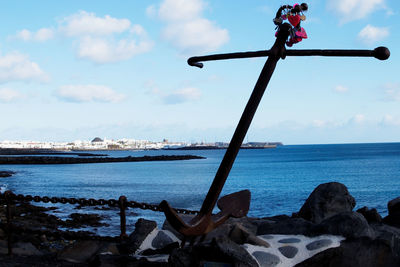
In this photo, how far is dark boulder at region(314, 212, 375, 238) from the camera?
4.42 metres

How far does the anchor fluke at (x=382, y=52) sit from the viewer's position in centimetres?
344

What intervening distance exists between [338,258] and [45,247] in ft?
23.6

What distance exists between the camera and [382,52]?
3.45 meters

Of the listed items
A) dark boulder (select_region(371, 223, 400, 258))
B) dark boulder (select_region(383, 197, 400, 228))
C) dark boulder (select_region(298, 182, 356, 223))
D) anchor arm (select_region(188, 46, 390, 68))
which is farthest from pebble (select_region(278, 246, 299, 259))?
dark boulder (select_region(298, 182, 356, 223))

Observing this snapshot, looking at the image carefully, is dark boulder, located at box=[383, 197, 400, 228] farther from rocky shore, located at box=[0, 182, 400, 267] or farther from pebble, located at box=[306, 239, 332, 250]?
pebble, located at box=[306, 239, 332, 250]

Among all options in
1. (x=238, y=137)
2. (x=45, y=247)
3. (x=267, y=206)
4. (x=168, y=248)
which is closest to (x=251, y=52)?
(x=238, y=137)

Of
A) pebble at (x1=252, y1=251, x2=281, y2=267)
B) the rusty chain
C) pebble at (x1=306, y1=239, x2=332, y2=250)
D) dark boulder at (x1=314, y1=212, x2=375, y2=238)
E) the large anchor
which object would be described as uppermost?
the large anchor

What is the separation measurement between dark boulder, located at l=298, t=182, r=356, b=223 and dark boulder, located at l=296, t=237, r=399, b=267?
2493 millimetres

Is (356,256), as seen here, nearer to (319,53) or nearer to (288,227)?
(288,227)

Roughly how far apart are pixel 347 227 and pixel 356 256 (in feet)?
1.03

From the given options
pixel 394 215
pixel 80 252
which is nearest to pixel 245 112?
pixel 80 252

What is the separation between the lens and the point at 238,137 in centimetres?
375

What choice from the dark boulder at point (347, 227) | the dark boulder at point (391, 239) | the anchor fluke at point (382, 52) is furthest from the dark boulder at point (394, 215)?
the anchor fluke at point (382, 52)

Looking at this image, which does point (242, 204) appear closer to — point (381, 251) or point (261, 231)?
point (261, 231)
